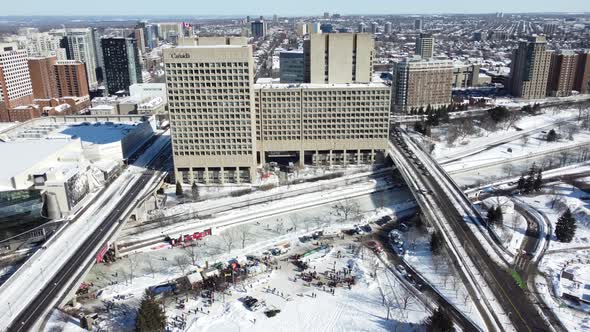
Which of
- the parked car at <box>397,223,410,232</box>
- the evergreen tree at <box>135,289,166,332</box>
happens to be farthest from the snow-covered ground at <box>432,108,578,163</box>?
the evergreen tree at <box>135,289,166,332</box>

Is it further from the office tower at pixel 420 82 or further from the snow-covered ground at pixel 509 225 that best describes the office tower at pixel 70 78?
the snow-covered ground at pixel 509 225

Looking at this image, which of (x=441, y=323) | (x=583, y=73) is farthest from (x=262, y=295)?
(x=583, y=73)

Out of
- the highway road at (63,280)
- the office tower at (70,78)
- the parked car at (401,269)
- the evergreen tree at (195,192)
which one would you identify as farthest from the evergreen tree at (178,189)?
the office tower at (70,78)

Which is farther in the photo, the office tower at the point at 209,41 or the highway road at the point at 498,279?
the office tower at the point at 209,41

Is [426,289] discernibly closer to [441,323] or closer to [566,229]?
[441,323]

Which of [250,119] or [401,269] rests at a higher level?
[250,119]

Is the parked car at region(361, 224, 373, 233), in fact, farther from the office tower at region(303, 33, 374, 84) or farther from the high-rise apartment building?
the office tower at region(303, 33, 374, 84)

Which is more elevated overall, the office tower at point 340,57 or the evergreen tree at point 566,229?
the office tower at point 340,57
